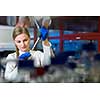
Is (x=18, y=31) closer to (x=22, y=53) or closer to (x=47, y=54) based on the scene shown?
(x=22, y=53)

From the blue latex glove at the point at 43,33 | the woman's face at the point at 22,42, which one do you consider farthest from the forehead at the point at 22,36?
the blue latex glove at the point at 43,33

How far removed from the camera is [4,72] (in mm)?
1630

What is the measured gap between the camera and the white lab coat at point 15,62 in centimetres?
163

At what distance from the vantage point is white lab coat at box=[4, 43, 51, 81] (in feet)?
5.34

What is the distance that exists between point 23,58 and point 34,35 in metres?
0.21

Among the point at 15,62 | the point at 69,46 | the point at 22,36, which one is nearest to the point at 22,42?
the point at 22,36

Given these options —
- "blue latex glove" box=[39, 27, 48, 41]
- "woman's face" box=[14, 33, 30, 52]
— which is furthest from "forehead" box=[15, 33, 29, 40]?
"blue latex glove" box=[39, 27, 48, 41]

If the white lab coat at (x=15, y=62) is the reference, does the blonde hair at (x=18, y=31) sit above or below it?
above

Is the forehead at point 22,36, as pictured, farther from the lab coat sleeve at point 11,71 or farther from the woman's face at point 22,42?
the lab coat sleeve at point 11,71

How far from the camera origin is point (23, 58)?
1.63 meters
